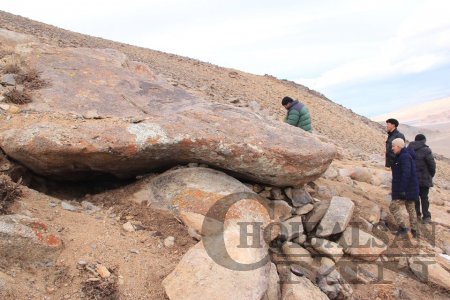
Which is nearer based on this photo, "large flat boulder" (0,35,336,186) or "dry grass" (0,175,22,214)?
"dry grass" (0,175,22,214)

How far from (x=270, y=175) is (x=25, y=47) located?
19.0 ft

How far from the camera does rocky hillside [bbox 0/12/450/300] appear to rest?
480 centimetres

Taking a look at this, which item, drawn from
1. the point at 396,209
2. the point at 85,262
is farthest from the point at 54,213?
the point at 396,209

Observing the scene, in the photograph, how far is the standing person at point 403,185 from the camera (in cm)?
703

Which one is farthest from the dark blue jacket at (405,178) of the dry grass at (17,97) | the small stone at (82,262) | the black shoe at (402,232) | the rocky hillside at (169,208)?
the dry grass at (17,97)

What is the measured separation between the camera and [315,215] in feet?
22.5

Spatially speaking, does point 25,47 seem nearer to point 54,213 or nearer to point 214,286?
point 54,213


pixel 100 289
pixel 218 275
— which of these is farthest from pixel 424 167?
pixel 100 289

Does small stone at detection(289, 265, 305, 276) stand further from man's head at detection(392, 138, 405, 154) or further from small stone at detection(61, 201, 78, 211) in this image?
small stone at detection(61, 201, 78, 211)

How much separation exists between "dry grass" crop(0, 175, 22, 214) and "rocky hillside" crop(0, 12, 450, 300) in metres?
0.02

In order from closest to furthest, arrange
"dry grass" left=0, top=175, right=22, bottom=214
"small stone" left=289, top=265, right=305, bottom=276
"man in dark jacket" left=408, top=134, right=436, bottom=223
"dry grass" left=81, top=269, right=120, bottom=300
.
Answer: "dry grass" left=81, top=269, right=120, bottom=300 < "dry grass" left=0, top=175, right=22, bottom=214 < "small stone" left=289, top=265, right=305, bottom=276 < "man in dark jacket" left=408, top=134, right=436, bottom=223

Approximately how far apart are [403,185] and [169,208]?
13.1 feet

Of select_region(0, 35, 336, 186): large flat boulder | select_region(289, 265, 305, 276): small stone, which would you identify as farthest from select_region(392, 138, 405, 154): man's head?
select_region(289, 265, 305, 276): small stone

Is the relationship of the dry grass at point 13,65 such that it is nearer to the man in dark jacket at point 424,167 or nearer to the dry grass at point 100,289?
the dry grass at point 100,289
